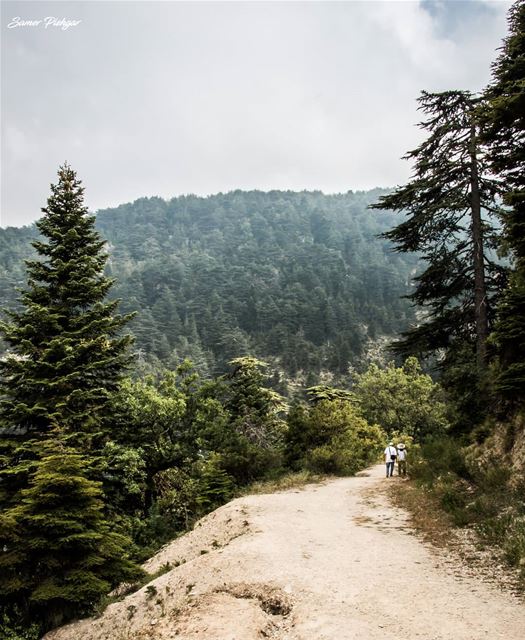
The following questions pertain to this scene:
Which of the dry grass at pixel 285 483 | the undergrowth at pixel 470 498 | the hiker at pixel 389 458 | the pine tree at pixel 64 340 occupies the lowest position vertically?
the dry grass at pixel 285 483

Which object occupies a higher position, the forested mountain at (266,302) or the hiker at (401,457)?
the forested mountain at (266,302)

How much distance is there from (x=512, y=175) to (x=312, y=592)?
913 cm

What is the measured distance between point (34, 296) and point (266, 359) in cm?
9248

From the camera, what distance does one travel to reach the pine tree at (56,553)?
1010 cm

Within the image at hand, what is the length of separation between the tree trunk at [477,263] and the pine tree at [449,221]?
0.03 meters

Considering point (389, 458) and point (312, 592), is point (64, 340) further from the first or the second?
point (389, 458)

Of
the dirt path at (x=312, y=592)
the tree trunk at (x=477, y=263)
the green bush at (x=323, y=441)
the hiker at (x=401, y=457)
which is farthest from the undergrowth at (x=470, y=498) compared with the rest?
the green bush at (x=323, y=441)

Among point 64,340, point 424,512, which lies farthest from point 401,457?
point 64,340

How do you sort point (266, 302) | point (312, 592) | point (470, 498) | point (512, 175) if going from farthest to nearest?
1. point (266, 302)
2. point (470, 498)
3. point (512, 175)
4. point (312, 592)

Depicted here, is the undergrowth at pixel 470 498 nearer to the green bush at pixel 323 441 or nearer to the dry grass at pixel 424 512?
the dry grass at pixel 424 512

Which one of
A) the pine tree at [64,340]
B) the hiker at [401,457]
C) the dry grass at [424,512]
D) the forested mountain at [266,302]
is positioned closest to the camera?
the dry grass at [424,512]

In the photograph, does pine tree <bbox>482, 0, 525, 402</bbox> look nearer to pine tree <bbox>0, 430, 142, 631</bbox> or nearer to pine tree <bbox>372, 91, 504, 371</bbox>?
pine tree <bbox>372, 91, 504, 371</bbox>

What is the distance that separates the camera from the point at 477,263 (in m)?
15.5

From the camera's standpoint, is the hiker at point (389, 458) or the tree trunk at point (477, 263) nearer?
the tree trunk at point (477, 263)
